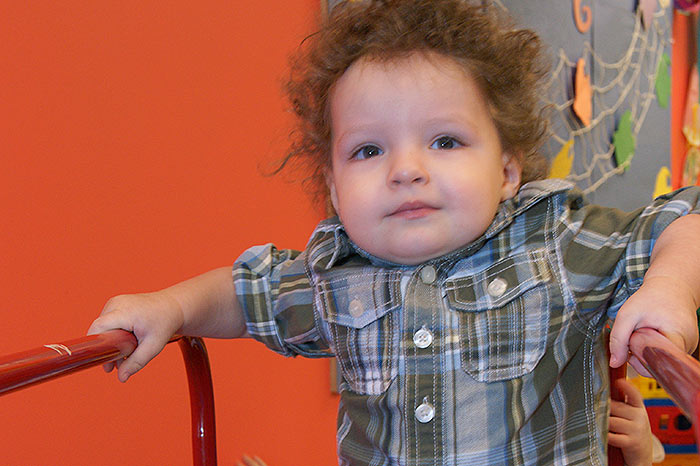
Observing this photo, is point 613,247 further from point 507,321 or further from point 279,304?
point 279,304

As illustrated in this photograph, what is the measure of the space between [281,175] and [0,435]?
0.75 metres

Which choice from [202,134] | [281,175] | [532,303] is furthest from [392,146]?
[281,175]

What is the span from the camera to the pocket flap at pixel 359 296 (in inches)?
32.0

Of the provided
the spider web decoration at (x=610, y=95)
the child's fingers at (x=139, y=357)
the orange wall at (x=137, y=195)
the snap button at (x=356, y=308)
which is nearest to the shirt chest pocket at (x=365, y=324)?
the snap button at (x=356, y=308)

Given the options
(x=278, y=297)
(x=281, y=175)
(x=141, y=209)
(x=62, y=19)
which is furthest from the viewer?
(x=281, y=175)

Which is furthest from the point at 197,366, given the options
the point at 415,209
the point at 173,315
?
the point at 415,209

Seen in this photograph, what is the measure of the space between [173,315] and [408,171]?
287 mm

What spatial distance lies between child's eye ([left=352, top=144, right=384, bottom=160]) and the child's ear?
0.53 ft

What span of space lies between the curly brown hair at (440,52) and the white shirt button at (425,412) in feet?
1.07

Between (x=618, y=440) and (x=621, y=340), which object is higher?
(x=621, y=340)

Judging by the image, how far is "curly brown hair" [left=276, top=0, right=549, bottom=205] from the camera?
0.86 metres

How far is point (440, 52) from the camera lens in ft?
2.78

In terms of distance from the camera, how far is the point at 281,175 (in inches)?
59.2

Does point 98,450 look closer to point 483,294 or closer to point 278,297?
point 278,297
